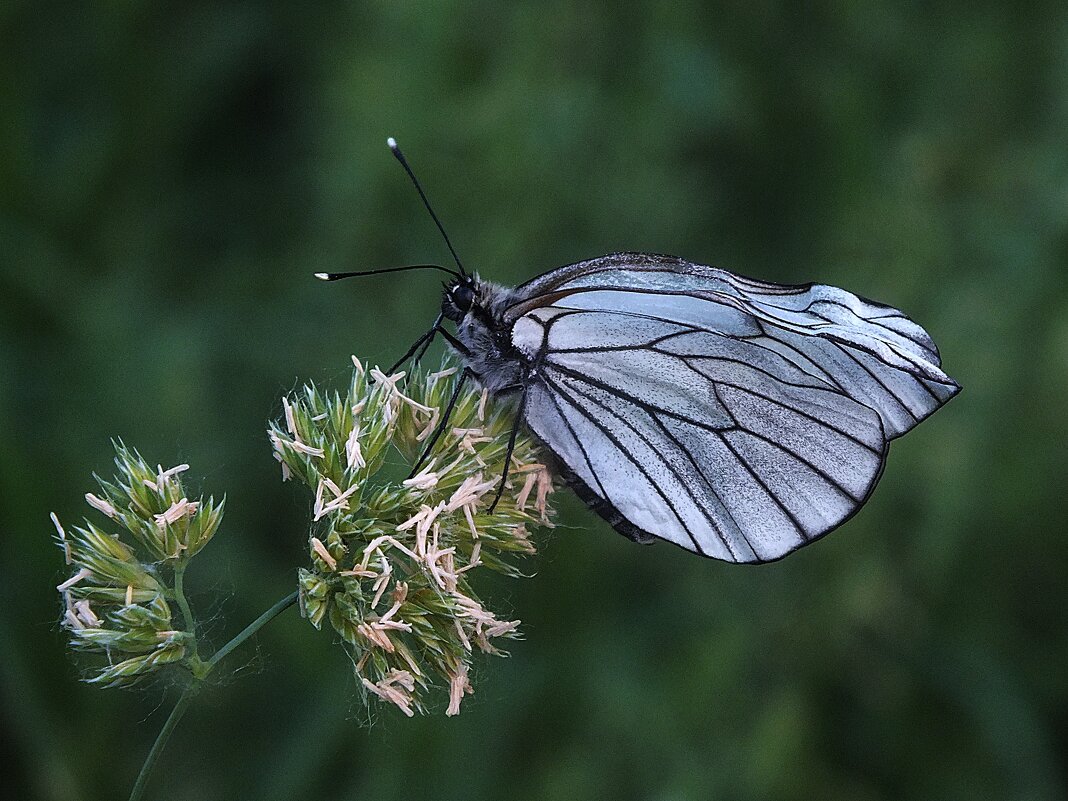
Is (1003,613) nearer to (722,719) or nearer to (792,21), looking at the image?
(722,719)

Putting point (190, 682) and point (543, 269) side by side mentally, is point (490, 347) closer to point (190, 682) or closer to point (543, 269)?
point (190, 682)

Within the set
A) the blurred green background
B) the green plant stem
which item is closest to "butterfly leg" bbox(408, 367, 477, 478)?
the green plant stem

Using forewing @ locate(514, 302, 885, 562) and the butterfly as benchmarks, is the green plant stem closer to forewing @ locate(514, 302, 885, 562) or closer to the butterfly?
the butterfly

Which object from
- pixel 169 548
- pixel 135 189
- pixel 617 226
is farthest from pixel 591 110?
pixel 169 548

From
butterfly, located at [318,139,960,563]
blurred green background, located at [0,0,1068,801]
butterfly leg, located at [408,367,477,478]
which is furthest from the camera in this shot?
blurred green background, located at [0,0,1068,801]

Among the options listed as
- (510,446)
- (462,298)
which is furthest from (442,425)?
(462,298)

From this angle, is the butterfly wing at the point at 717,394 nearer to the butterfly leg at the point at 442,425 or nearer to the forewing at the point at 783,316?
the forewing at the point at 783,316

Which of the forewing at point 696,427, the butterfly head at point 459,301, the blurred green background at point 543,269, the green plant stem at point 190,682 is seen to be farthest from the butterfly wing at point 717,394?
the blurred green background at point 543,269
